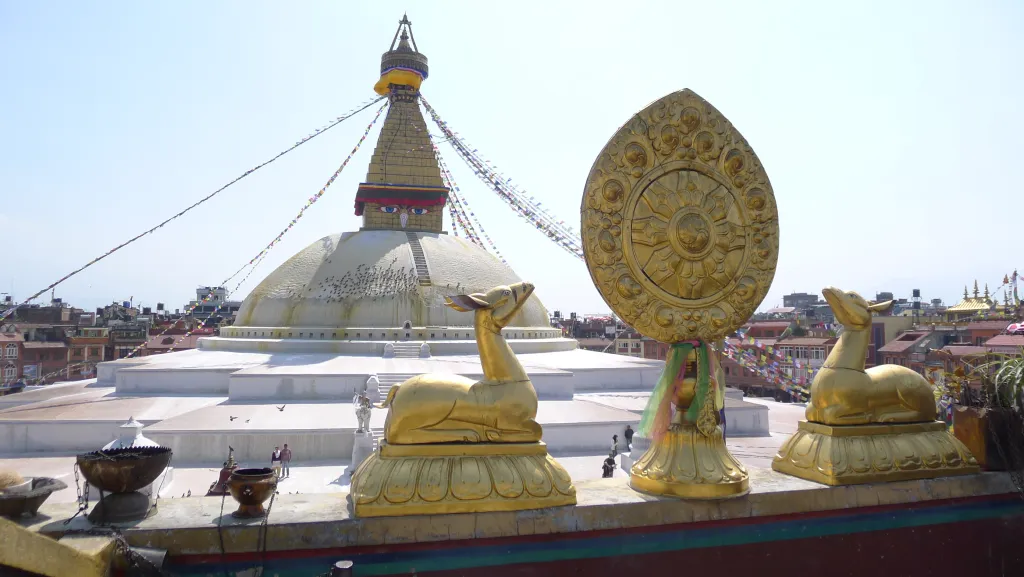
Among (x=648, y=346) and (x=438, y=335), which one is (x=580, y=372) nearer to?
(x=438, y=335)

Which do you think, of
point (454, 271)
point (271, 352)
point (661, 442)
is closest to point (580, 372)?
point (454, 271)

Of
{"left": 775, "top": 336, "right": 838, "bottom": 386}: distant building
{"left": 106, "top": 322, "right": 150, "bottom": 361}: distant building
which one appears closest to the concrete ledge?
{"left": 775, "top": 336, "right": 838, "bottom": 386}: distant building

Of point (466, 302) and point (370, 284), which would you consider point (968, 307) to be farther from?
point (466, 302)

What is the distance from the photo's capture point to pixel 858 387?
412 centimetres

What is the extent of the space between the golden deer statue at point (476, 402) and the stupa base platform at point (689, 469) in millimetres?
752

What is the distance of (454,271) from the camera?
59.7ft

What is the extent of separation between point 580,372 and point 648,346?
25.2 m

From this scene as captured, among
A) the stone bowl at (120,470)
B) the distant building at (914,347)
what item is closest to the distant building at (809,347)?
the distant building at (914,347)

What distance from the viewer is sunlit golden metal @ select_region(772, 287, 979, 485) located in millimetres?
4008

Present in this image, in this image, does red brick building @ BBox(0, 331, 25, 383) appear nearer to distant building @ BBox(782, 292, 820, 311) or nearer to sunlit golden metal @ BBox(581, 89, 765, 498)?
sunlit golden metal @ BBox(581, 89, 765, 498)

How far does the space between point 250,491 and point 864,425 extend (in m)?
3.64

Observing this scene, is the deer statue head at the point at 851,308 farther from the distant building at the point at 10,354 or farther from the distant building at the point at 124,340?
the distant building at the point at 124,340

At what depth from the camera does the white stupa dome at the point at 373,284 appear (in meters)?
16.8

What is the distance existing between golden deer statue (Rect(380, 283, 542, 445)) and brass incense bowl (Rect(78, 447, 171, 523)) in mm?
1137
